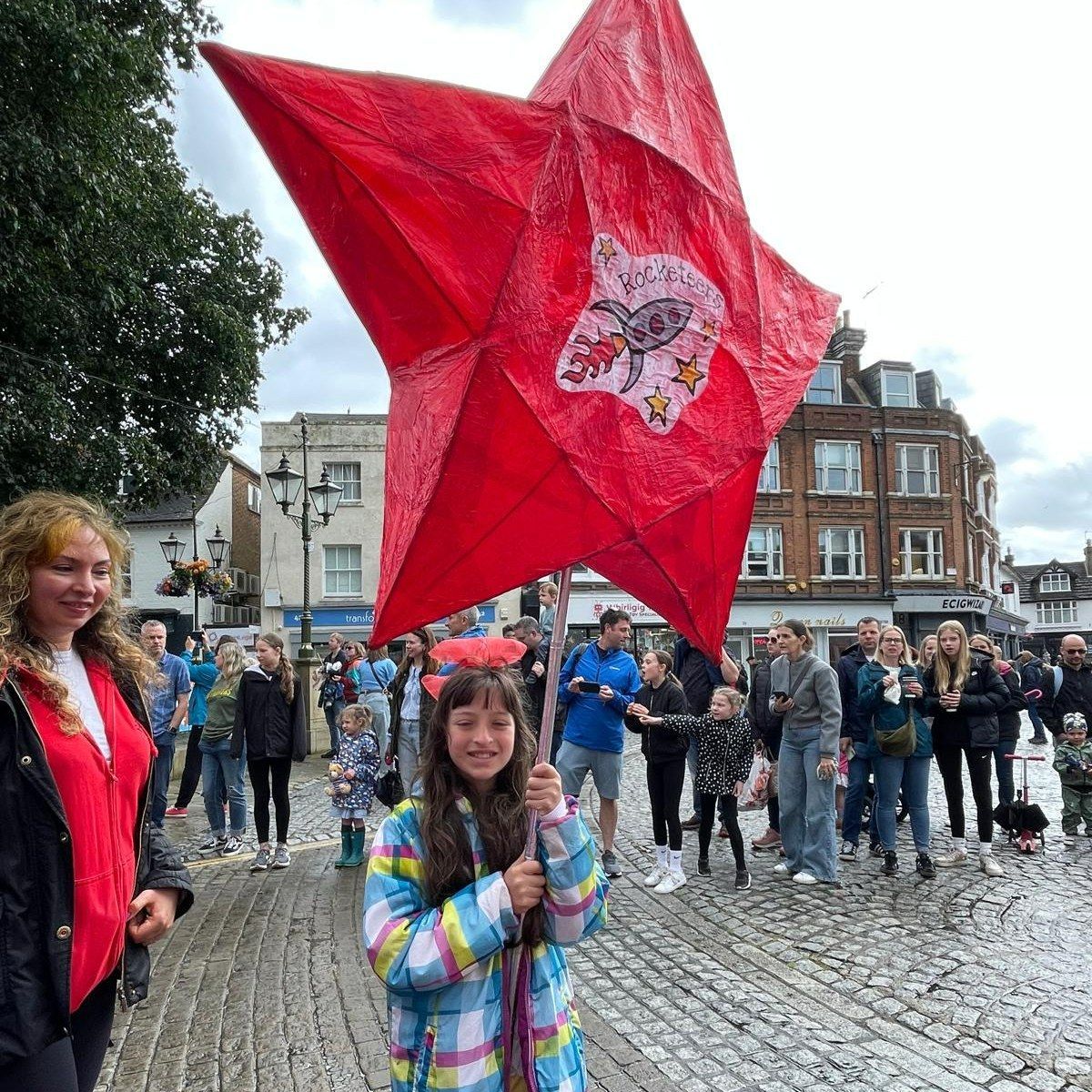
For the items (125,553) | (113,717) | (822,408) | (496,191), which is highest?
(822,408)

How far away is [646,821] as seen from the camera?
8.63 meters

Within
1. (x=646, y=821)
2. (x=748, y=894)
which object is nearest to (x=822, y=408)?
(x=646, y=821)

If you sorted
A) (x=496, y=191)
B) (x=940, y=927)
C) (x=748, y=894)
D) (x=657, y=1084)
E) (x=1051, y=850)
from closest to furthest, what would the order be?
1. (x=496, y=191)
2. (x=657, y=1084)
3. (x=940, y=927)
4. (x=748, y=894)
5. (x=1051, y=850)

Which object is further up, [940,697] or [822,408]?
[822,408]

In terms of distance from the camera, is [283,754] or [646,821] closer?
[283,754]

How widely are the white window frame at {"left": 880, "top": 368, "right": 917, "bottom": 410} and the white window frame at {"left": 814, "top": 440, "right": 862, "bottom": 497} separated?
2.81 m

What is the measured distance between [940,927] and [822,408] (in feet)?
101

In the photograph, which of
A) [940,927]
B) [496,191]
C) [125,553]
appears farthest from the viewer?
[940,927]

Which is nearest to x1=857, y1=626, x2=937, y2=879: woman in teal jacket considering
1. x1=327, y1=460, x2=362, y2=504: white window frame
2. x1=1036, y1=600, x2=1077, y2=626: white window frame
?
x1=327, y1=460, x2=362, y2=504: white window frame

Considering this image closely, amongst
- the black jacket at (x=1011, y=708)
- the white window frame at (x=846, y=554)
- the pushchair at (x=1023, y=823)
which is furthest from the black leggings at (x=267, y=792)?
the white window frame at (x=846, y=554)

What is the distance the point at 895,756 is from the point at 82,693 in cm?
606

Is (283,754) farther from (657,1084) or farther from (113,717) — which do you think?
(113,717)

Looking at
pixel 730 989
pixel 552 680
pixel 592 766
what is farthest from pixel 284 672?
pixel 552 680

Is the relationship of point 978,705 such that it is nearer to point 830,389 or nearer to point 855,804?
point 855,804
